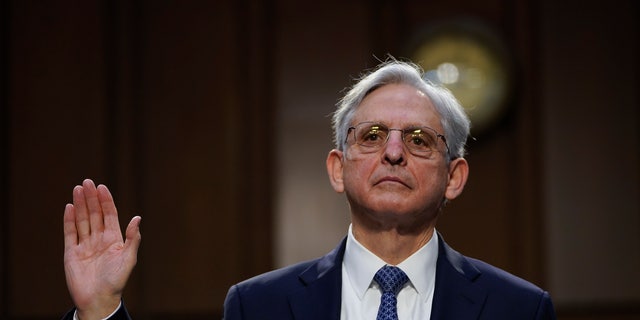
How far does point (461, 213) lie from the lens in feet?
14.6

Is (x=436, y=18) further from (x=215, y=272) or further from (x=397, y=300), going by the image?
(x=397, y=300)

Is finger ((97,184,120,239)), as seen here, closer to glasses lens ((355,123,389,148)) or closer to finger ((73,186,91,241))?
finger ((73,186,91,241))

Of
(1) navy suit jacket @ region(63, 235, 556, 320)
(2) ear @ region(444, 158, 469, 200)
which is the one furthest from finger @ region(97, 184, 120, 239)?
(2) ear @ region(444, 158, 469, 200)

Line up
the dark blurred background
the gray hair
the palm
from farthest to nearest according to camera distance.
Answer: the dark blurred background → the gray hair → the palm

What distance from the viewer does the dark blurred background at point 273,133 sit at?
4.40m

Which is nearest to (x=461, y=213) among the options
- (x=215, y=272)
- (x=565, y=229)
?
(x=565, y=229)

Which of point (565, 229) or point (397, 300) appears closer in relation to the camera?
point (397, 300)

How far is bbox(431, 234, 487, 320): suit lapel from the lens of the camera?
2.19 metres

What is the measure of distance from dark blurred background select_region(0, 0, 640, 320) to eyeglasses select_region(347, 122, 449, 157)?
208 centimetres

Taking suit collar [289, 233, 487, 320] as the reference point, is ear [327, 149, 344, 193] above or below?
above

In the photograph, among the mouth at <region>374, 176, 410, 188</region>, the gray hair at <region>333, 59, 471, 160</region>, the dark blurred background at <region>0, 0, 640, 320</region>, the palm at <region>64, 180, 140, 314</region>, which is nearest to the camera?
the palm at <region>64, 180, 140, 314</region>

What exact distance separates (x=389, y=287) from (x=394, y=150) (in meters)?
0.29

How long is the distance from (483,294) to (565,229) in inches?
91.7

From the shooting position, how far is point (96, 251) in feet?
7.22
